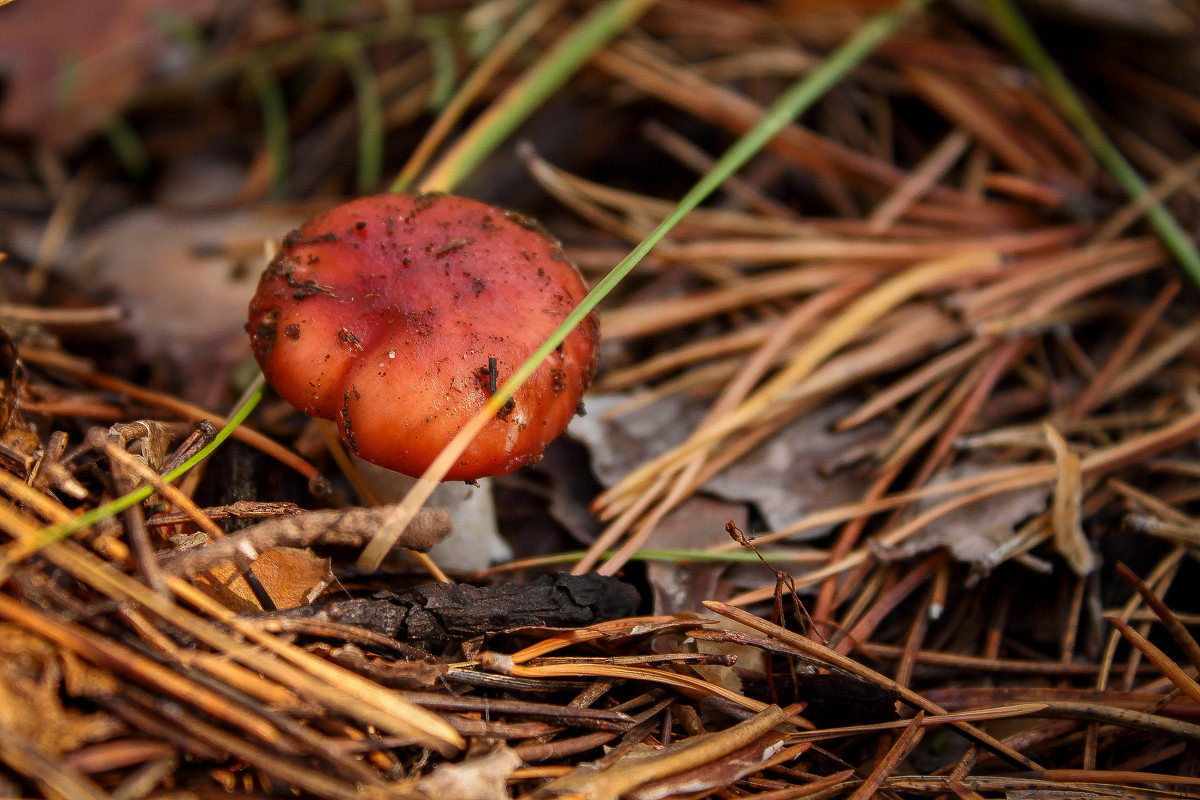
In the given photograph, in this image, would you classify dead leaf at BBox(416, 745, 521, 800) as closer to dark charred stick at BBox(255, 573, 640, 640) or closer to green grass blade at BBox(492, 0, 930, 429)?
dark charred stick at BBox(255, 573, 640, 640)

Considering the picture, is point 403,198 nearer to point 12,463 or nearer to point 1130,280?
point 12,463

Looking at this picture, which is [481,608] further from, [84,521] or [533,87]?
[533,87]

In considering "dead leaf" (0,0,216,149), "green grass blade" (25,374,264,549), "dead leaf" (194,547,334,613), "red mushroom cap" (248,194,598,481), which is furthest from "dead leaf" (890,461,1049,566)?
"dead leaf" (0,0,216,149)

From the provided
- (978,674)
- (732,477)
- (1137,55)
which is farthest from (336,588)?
(1137,55)

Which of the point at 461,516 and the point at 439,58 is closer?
the point at 461,516

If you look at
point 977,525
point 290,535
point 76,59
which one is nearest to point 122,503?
point 290,535

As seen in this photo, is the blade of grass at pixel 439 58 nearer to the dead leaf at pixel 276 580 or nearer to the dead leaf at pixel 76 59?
the dead leaf at pixel 76 59

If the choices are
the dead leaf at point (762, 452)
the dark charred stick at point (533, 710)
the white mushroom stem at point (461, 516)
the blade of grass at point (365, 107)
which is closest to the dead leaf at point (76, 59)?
the blade of grass at point (365, 107)
